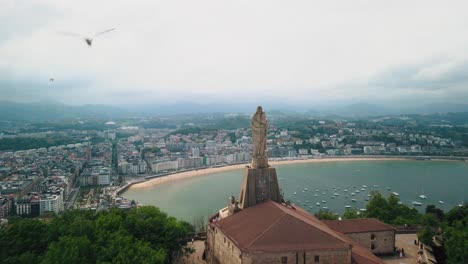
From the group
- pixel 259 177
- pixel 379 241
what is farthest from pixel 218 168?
A: pixel 259 177

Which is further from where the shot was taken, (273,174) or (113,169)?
(113,169)

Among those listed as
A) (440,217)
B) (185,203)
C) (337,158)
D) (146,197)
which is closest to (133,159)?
(146,197)

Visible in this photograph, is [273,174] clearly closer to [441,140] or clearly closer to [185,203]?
[185,203]

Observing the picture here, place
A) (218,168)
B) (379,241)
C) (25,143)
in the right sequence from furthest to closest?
(25,143), (218,168), (379,241)

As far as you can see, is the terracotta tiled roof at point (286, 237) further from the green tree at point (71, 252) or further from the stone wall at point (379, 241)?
the green tree at point (71, 252)

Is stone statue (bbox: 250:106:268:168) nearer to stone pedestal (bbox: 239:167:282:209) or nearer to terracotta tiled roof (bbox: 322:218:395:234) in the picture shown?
stone pedestal (bbox: 239:167:282:209)

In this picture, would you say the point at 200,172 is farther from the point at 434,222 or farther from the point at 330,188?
the point at 434,222

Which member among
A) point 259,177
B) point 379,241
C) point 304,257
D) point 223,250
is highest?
point 259,177
